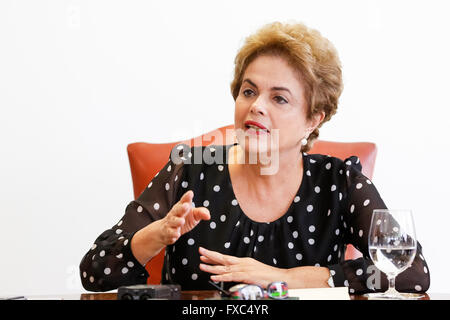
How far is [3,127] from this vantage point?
8.86 feet

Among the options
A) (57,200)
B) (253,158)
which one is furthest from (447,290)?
(57,200)

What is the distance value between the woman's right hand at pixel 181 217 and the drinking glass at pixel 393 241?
347mm

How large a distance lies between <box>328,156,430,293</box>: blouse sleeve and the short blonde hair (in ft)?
0.76

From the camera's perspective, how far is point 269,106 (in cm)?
165

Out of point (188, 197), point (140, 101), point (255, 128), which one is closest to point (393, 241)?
point (188, 197)

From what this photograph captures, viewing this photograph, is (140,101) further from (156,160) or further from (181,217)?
(181,217)

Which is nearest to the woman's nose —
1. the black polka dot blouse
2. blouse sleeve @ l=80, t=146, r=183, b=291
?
the black polka dot blouse

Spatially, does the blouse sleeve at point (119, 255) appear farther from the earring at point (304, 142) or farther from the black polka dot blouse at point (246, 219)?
the earring at point (304, 142)

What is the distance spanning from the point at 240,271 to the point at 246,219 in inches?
14.6

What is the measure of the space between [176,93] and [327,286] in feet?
4.94

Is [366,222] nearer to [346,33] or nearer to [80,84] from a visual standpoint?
[346,33]

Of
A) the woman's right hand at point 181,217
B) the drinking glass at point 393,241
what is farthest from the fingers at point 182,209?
the drinking glass at point 393,241

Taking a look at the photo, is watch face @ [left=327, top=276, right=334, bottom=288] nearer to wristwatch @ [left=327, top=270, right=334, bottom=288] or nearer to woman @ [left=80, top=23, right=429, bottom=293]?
wristwatch @ [left=327, top=270, right=334, bottom=288]
